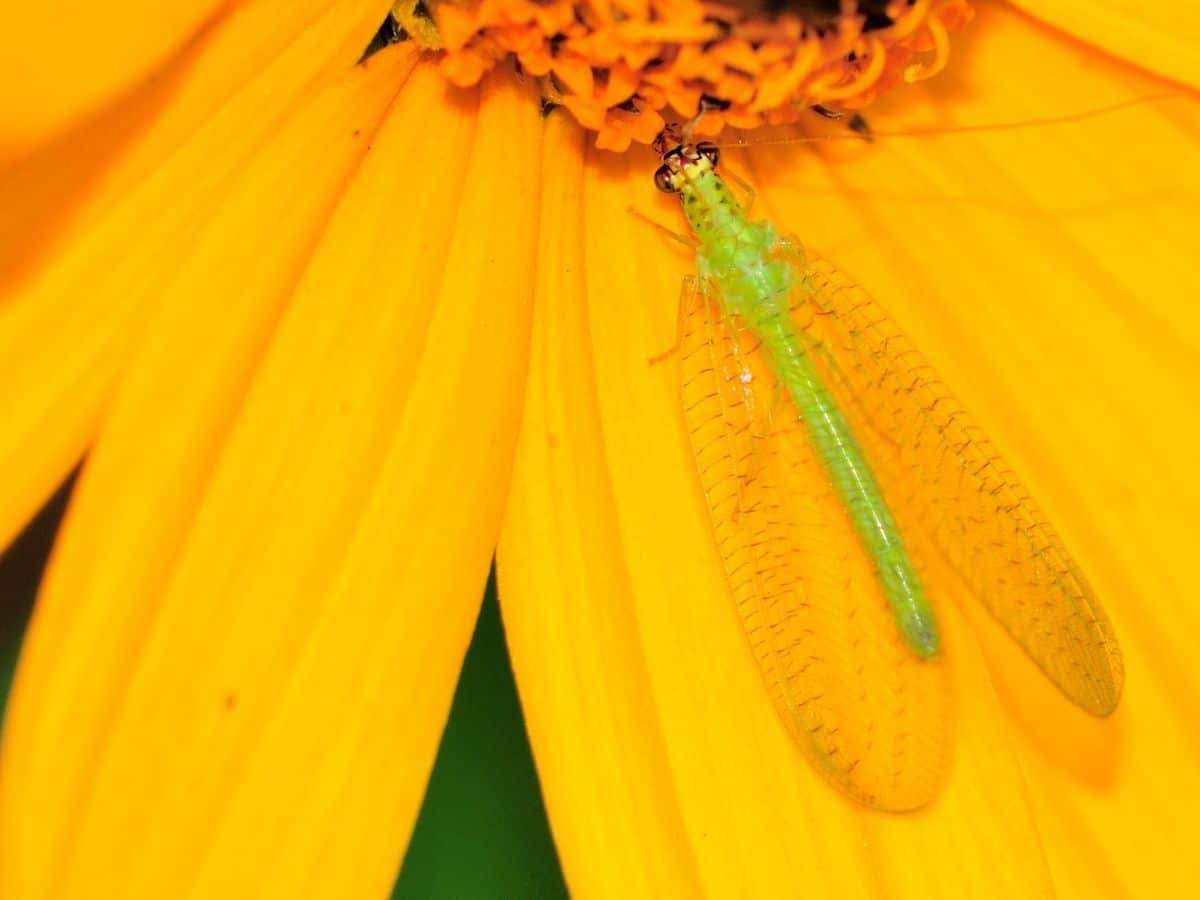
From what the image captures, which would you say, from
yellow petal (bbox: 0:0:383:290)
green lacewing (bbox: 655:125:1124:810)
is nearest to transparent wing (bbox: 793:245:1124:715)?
green lacewing (bbox: 655:125:1124:810)

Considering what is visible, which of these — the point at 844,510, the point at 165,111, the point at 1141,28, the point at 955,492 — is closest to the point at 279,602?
the point at 165,111

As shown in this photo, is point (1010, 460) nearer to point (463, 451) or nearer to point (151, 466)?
point (463, 451)

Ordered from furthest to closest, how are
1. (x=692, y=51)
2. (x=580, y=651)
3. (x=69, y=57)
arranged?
1. (x=692, y=51)
2. (x=580, y=651)
3. (x=69, y=57)

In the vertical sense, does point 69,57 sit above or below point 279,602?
above

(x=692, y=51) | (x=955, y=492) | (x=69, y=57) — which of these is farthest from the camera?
(x=955, y=492)

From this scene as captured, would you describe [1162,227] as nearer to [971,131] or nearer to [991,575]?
[971,131]

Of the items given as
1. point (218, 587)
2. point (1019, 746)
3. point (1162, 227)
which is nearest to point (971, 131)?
point (1162, 227)

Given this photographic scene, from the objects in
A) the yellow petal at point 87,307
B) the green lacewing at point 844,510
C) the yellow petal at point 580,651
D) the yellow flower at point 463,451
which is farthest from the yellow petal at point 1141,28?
the yellow petal at point 87,307
